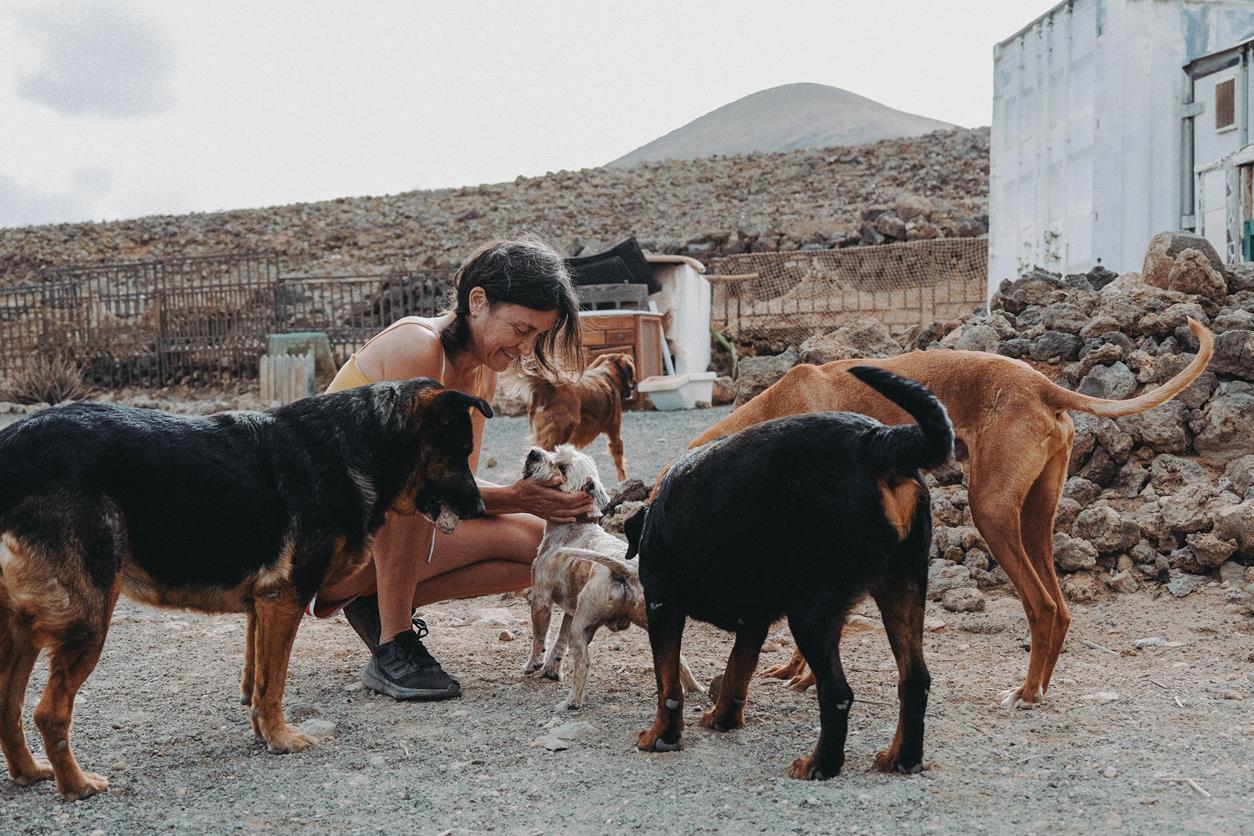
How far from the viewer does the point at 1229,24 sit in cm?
1200

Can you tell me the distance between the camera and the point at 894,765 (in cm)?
339

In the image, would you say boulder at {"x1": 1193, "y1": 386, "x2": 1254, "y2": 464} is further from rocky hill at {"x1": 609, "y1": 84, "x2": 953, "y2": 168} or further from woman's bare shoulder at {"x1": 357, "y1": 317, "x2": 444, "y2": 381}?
rocky hill at {"x1": 609, "y1": 84, "x2": 953, "y2": 168}

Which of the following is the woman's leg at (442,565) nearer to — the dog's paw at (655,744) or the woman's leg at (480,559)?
the woman's leg at (480,559)

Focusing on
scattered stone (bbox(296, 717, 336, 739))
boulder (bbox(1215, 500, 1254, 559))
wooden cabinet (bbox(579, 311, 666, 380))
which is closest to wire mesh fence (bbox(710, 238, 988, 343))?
wooden cabinet (bbox(579, 311, 666, 380))

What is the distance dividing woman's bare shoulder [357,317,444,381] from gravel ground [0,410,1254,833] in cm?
135

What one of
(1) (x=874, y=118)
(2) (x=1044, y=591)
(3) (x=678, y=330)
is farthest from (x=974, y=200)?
(1) (x=874, y=118)

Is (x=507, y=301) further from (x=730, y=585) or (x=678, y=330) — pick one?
(x=678, y=330)

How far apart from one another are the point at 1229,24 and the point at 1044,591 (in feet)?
34.0

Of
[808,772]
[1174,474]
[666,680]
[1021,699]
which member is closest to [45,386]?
[1174,474]

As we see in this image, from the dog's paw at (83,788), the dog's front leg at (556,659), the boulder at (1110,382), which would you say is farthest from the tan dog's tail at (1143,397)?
the dog's paw at (83,788)

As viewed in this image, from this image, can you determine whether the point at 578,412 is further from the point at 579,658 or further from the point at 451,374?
the point at 579,658

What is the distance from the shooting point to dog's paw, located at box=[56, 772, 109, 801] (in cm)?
333

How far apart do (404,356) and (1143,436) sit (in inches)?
190

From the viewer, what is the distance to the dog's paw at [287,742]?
12.5ft
